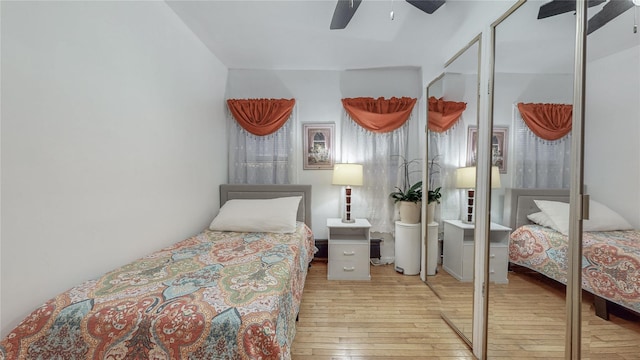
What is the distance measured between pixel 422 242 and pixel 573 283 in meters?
1.75

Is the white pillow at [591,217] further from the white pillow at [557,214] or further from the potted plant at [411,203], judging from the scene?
the potted plant at [411,203]

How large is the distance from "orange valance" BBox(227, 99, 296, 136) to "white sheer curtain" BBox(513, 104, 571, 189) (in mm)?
2307

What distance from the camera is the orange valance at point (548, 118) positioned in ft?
3.57

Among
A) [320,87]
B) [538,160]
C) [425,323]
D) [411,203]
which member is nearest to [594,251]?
[538,160]

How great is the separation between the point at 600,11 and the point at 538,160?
1.94 feet

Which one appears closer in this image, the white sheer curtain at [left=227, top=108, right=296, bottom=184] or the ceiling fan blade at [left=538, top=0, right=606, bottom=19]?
the ceiling fan blade at [left=538, top=0, right=606, bottom=19]

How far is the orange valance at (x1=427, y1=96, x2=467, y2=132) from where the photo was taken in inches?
81.2

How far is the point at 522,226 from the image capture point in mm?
1318

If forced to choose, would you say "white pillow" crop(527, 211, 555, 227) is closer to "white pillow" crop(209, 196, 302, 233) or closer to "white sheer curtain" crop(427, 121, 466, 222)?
"white sheer curtain" crop(427, 121, 466, 222)

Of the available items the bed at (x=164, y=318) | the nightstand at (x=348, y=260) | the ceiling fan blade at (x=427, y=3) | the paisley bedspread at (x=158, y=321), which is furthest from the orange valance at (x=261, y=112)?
the paisley bedspread at (x=158, y=321)

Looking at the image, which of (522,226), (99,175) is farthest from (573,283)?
(99,175)

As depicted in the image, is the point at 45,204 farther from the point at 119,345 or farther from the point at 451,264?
the point at 451,264

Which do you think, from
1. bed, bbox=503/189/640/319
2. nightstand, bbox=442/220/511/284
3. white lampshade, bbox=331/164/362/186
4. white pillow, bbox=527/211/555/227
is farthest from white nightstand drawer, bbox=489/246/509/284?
white lampshade, bbox=331/164/362/186

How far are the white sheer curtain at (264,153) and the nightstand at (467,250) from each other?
183 cm
